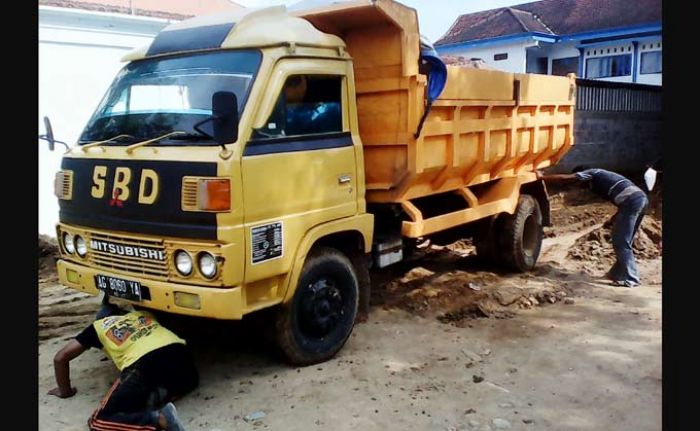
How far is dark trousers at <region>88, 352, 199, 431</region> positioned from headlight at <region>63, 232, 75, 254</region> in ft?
4.15

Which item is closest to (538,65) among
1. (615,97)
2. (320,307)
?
(615,97)

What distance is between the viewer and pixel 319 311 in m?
4.66

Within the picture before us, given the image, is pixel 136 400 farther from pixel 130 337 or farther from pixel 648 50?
pixel 648 50

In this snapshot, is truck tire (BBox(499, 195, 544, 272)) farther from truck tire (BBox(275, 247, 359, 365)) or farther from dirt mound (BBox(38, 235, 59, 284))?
dirt mound (BBox(38, 235, 59, 284))

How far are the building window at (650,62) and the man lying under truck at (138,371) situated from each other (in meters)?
17.7

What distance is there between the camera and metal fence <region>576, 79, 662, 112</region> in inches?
471

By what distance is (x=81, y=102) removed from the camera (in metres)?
8.70

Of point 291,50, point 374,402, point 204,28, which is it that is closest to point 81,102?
point 204,28

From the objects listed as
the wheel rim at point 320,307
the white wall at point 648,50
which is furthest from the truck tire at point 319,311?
the white wall at point 648,50

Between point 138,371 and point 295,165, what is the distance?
165cm

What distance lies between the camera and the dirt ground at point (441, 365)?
4.00 m

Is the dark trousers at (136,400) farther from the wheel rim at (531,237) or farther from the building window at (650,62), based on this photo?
the building window at (650,62)

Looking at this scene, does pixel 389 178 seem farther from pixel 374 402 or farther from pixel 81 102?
pixel 81 102

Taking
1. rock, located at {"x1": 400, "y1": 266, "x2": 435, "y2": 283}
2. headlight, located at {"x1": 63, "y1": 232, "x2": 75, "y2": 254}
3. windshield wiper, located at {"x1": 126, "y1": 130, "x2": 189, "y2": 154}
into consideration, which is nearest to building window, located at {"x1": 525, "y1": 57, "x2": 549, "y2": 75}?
rock, located at {"x1": 400, "y1": 266, "x2": 435, "y2": 283}
